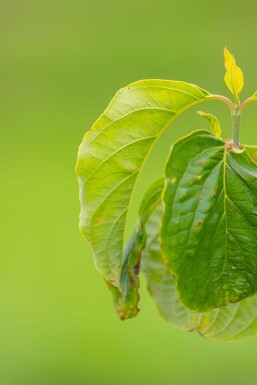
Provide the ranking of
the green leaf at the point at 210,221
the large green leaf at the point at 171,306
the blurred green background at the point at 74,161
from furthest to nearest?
the blurred green background at the point at 74,161 → the large green leaf at the point at 171,306 → the green leaf at the point at 210,221

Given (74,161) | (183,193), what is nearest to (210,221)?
(183,193)

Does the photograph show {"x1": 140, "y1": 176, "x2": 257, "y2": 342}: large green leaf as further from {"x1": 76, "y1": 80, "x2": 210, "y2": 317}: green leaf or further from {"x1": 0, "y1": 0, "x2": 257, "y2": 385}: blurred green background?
{"x1": 0, "y1": 0, "x2": 257, "y2": 385}: blurred green background

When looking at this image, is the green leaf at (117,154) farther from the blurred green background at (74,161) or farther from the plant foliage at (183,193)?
the blurred green background at (74,161)

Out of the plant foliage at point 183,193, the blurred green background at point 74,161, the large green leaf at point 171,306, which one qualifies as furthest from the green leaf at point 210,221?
the blurred green background at point 74,161

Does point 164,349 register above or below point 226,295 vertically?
below

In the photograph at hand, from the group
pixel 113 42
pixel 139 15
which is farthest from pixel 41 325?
pixel 139 15

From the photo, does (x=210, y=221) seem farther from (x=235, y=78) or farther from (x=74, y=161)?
(x=74, y=161)

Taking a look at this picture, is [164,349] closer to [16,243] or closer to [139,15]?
[16,243]
